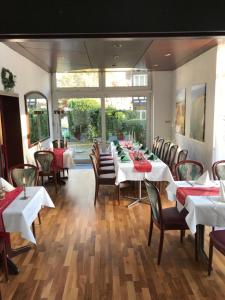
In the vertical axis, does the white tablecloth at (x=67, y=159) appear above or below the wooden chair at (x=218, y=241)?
above

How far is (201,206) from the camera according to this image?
2943 mm

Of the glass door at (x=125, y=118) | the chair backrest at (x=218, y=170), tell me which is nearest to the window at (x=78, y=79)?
the glass door at (x=125, y=118)

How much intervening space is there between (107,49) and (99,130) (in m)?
4.15

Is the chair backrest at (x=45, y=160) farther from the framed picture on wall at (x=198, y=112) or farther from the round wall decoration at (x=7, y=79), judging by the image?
the framed picture on wall at (x=198, y=112)

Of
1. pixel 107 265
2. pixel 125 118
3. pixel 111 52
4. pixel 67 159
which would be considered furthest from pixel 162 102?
pixel 107 265

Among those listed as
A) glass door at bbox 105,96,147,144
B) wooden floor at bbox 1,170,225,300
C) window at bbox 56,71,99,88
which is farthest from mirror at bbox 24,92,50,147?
wooden floor at bbox 1,170,225,300

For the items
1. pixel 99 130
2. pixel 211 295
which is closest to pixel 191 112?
pixel 99 130

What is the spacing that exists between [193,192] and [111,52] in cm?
387

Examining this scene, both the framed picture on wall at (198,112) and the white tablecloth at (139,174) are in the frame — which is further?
the framed picture on wall at (198,112)

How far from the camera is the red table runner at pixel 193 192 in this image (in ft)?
10.7

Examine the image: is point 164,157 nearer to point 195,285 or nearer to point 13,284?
point 195,285

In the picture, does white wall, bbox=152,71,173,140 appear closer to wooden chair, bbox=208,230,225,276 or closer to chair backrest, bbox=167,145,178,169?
chair backrest, bbox=167,145,178,169

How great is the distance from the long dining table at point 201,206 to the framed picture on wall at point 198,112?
2.78 metres

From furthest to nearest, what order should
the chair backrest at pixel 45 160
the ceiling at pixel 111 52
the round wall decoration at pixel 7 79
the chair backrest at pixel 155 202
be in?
the chair backrest at pixel 45 160
the ceiling at pixel 111 52
the round wall decoration at pixel 7 79
the chair backrest at pixel 155 202
